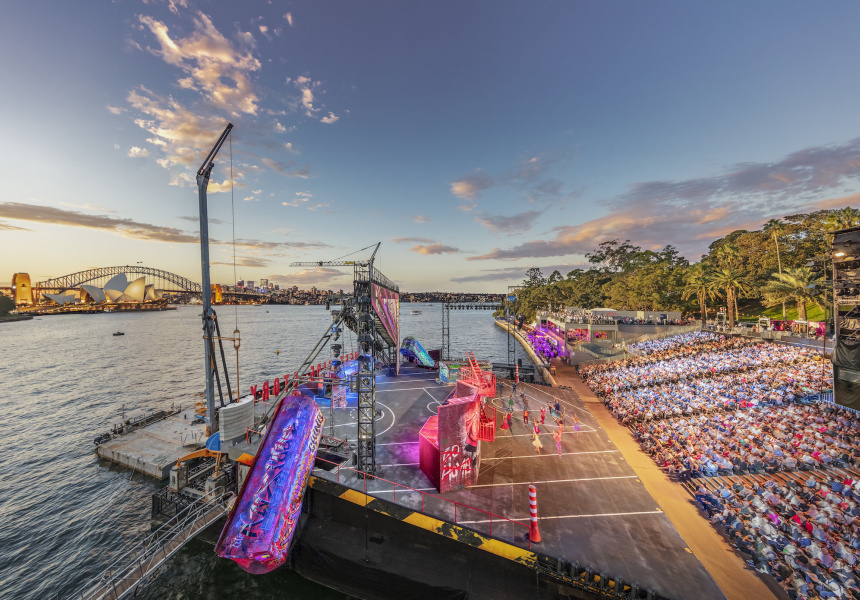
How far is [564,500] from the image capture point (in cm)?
1493

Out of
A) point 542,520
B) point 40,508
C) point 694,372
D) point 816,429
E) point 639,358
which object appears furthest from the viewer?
A: point 639,358

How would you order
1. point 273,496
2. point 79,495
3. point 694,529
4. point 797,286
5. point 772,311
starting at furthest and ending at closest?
1. point 772,311
2. point 797,286
3. point 79,495
4. point 694,529
5. point 273,496

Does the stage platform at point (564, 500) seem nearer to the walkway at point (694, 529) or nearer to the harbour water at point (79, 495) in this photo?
the walkway at point (694, 529)

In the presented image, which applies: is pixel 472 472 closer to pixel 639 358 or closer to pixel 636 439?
pixel 636 439

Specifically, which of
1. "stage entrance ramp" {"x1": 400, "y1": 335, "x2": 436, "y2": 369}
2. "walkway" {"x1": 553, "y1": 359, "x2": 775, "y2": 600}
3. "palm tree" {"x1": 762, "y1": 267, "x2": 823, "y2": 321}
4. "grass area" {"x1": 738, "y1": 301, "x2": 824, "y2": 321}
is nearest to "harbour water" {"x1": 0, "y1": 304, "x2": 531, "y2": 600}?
"walkway" {"x1": 553, "y1": 359, "x2": 775, "y2": 600}

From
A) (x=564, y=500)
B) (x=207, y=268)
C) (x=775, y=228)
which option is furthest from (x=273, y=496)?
(x=775, y=228)

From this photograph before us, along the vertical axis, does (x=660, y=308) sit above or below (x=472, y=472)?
above

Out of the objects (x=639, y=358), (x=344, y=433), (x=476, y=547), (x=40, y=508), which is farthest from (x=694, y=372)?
(x=40, y=508)

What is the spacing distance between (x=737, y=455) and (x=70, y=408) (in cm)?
6374

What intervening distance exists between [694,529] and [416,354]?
32.2 m

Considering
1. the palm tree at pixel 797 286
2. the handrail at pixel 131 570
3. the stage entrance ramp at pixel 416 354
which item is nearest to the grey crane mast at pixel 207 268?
the handrail at pixel 131 570

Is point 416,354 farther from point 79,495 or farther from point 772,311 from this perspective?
point 772,311

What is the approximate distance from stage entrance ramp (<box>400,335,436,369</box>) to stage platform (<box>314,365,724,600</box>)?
18.5 m

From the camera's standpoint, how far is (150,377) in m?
53.7
